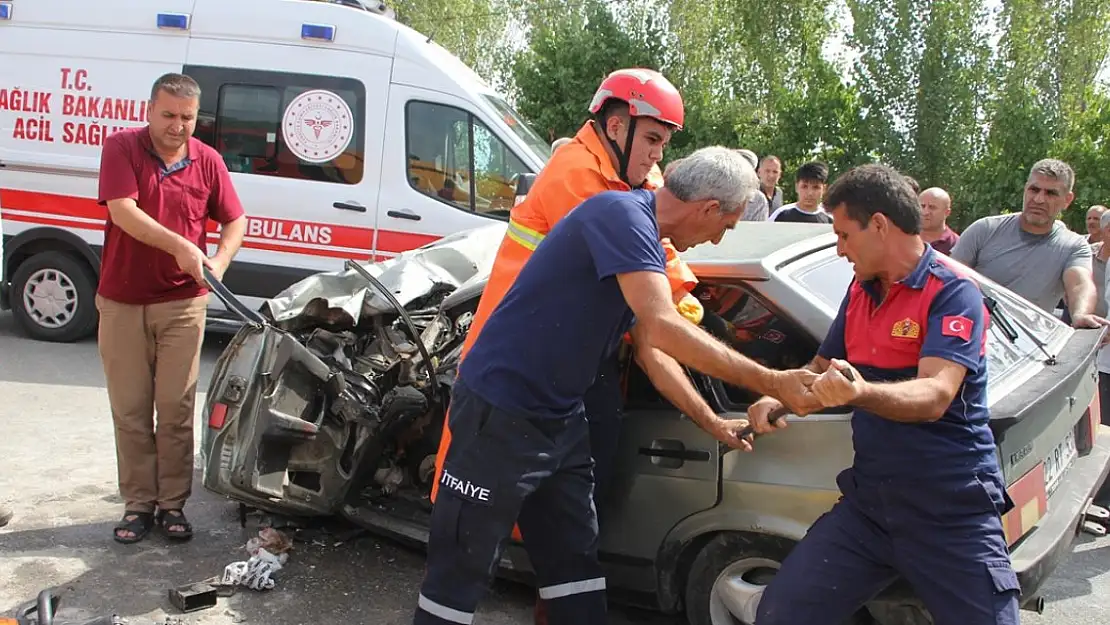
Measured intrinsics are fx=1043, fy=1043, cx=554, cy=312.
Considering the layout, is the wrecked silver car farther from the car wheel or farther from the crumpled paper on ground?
the crumpled paper on ground

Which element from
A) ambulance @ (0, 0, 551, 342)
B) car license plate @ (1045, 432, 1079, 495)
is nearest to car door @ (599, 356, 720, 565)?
car license plate @ (1045, 432, 1079, 495)

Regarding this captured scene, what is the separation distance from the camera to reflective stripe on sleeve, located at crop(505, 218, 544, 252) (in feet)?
11.3

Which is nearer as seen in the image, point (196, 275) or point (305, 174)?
point (196, 275)

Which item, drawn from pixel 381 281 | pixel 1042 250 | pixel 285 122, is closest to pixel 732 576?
pixel 381 281

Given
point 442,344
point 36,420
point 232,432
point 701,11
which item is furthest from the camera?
point 701,11

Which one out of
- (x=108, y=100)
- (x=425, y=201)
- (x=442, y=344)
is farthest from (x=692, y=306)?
(x=108, y=100)

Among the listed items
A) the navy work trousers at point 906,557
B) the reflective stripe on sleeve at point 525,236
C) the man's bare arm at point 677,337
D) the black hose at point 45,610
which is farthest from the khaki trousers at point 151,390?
the navy work trousers at point 906,557

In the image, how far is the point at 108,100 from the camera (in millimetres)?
7473

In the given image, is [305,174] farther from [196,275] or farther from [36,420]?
[196,275]

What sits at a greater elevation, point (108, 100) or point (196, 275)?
point (108, 100)

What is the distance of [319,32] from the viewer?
727cm

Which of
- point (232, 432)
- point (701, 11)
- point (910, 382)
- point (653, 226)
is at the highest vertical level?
point (701, 11)

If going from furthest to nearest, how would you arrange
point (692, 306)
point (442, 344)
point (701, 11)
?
point (701, 11) → point (442, 344) → point (692, 306)

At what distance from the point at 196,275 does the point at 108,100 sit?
4103 mm
